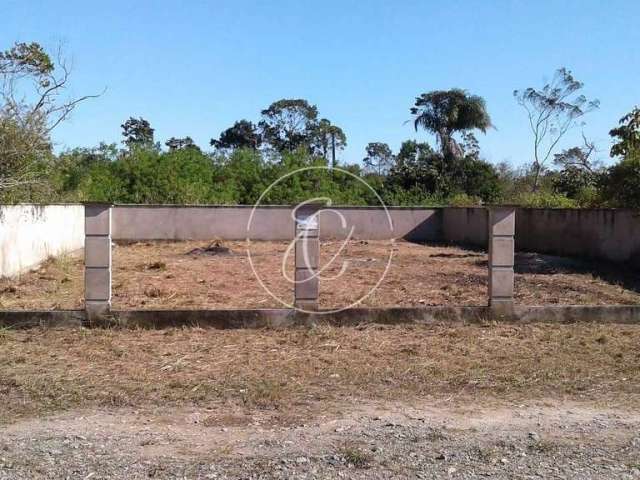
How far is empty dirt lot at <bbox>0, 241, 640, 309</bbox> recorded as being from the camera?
1004 cm

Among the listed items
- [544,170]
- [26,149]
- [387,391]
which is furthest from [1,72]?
[544,170]

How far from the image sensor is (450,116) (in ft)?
105

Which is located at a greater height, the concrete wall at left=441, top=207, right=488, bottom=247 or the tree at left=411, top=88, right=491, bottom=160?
the tree at left=411, top=88, right=491, bottom=160

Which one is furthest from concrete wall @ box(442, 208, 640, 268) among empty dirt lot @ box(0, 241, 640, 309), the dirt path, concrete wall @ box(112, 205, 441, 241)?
the dirt path

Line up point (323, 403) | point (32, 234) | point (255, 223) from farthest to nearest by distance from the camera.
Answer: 1. point (255, 223)
2. point (32, 234)
3. point (323, 403)

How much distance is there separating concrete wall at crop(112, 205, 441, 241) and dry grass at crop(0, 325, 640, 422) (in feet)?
53.8

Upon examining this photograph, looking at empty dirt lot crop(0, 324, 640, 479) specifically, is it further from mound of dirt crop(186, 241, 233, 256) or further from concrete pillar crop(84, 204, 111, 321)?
mound of dirt crop(186, 241, 233, 256)

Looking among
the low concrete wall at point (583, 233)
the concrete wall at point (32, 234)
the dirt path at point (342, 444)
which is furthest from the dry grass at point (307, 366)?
the low concrete wall at point (583, 233)

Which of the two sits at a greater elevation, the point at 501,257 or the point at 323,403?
the point at 501,257

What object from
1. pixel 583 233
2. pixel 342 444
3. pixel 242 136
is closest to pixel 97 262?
pixel 342 444

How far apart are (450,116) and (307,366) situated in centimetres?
2735

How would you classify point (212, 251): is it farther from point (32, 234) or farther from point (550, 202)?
point (550, 202)

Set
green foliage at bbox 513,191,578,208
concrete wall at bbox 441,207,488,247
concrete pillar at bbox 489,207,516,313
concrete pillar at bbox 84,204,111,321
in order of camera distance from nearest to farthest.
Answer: concrete pillar at bbox 84,204,111,321 < concrete pillar at bbox 489,207,516,313 < green foliage at bbox 513,191,578,208 < concrete wall at bbox 441,207,488,247

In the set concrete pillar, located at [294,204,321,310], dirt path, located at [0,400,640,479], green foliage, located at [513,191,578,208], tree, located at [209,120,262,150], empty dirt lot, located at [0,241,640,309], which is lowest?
dirt path, located at [0,400,640,479]
